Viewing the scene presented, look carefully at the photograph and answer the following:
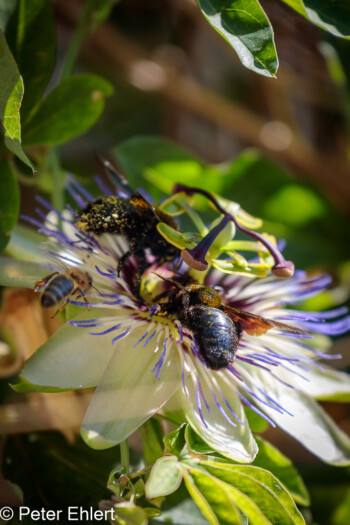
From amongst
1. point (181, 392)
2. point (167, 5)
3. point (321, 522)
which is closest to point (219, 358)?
point (181, 392)

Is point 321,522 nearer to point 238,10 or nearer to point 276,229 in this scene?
point 276,229

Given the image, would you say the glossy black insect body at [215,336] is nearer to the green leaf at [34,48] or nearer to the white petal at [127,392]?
the white petal at [127,392]

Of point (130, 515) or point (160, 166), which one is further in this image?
point (160, 166)

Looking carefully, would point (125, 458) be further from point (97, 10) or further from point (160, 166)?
point (97, 10)

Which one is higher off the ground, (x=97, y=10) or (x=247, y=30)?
(x=247, y=30)

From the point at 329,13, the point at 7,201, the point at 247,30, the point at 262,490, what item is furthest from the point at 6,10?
the point at 262,490

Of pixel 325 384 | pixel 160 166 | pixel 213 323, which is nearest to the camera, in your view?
pixel 213 323
